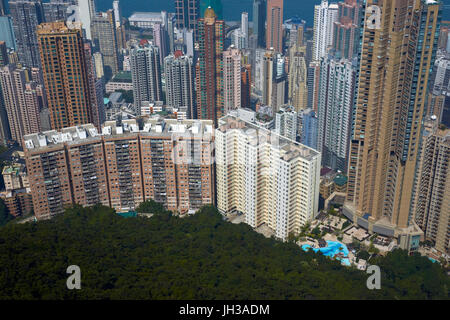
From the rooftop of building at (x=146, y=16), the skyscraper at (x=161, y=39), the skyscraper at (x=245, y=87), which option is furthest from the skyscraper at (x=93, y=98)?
the rooftop of building at (x=146, y=16)

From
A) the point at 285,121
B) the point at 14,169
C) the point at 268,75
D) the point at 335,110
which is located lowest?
the point at 14,169

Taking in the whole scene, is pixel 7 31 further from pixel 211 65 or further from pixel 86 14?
pixel 211 65

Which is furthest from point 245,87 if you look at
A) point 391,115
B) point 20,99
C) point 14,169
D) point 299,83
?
point 14,169

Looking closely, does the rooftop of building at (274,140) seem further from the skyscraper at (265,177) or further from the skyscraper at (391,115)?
the skyscraper at (391,115)

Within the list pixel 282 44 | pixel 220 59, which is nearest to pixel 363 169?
pixel 220 59

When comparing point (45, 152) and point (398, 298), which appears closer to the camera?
point (398, 298)

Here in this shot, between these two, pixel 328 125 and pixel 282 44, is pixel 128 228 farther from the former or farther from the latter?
pixel 282 44
